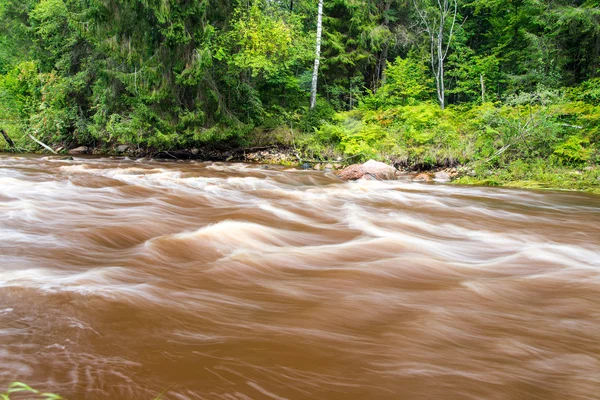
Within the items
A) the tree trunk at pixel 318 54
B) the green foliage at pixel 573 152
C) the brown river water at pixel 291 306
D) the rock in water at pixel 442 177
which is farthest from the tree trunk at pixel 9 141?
the green foliage at pixel 573 152

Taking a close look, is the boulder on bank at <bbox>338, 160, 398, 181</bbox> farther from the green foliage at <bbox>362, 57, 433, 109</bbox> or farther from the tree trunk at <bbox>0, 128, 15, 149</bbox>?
the tree trunk at <bbox>0, 128, 15, 149</bbox>

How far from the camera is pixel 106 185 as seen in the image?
705cm

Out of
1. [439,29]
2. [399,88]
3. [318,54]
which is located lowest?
[399,88]

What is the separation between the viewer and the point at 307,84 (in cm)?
2003

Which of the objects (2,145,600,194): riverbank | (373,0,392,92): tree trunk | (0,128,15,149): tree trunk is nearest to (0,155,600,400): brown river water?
(2,145,600,194): riverbank

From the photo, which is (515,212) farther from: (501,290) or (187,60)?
(187,60)

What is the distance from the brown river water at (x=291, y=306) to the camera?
1.40 m

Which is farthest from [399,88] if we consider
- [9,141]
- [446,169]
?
[9,141]

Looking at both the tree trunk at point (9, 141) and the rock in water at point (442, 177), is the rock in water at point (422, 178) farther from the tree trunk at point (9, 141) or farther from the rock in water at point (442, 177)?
the tree trunk at point (9, 141)

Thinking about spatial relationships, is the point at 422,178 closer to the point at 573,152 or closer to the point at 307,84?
the point at 573,152

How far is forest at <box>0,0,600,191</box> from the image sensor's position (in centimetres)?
1105

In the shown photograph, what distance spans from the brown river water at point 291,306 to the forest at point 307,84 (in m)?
7.15

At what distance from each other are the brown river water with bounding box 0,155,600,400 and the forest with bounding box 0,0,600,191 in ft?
23.4

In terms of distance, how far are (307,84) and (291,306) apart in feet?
62.6
